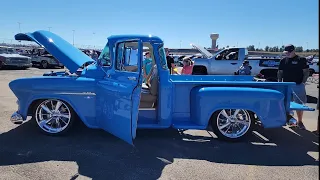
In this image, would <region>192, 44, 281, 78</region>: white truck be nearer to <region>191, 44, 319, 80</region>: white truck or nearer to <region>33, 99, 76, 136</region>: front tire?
<region>191, 44, 319, 80</region>: white truck

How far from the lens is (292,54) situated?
5840 millimetres

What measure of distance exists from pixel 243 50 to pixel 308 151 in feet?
32.7

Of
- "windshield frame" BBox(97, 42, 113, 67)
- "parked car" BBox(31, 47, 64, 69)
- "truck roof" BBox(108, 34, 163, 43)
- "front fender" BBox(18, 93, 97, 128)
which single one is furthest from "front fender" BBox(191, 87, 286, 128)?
"parked car" BBox(31, 47, 64, 69)

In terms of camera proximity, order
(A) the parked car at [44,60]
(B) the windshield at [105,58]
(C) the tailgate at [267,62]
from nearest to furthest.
Answer: (B) the windshield at [105,58] < (C) the tailgate at [267,62] < (A) the parked car at [44,60]

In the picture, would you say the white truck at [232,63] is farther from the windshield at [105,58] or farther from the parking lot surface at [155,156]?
the windshield at [105,58]

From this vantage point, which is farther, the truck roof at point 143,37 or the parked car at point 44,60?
the parked car at point 44,60

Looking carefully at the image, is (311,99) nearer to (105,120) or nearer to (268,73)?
(268,73)

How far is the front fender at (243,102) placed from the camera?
4.90 metres

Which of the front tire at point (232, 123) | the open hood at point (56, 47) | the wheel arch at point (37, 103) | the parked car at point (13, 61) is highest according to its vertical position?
the open hood at point (56, 47)

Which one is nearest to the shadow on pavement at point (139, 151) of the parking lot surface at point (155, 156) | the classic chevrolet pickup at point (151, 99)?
the parking lot surface at point (155, 156)

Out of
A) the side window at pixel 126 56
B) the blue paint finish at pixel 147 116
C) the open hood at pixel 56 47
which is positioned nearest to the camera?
the side window at pixel 126 56

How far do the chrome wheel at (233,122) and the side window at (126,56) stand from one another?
1.81 meters

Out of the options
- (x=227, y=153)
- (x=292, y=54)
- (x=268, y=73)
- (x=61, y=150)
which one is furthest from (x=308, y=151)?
(x=268, y=73)

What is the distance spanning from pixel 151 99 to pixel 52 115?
73.2 inches
